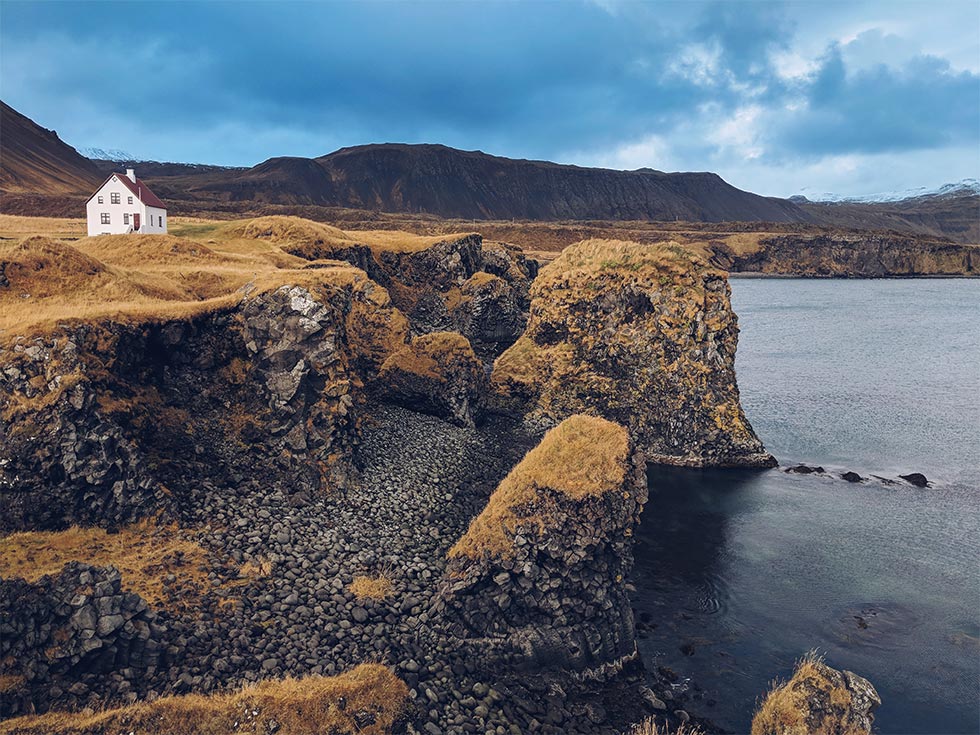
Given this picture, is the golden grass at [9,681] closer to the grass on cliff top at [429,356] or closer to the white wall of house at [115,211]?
the grass on cliff top at [429,356]

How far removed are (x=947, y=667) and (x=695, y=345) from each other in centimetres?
3043

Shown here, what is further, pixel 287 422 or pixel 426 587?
pixel 287 422

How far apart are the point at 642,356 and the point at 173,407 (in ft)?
122

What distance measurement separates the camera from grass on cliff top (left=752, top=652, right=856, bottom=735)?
22.1m

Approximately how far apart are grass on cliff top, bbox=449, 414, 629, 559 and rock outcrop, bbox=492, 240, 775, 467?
21.9 metres

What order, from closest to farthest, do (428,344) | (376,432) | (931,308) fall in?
1. (376,432)
2. (428,344)
3. (931,308)

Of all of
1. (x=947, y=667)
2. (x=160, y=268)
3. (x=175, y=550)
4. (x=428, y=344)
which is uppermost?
(x=160, y=268)

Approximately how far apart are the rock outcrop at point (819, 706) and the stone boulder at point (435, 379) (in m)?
31.2

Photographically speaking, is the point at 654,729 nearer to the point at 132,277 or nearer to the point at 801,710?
the point at 801,710

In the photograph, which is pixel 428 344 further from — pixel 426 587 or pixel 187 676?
pixel 187 676

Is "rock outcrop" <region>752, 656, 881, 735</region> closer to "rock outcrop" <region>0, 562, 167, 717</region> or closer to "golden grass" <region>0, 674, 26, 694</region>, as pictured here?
"rock outcrop" <region>0, 562, 167, 717</region>

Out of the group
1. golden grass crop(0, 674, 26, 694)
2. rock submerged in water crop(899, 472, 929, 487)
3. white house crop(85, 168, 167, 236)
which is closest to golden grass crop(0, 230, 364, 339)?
golden grass crop(0, 674, 26, 694)

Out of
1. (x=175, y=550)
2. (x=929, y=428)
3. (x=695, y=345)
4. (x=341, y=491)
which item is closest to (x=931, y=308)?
(x=929, y=428)

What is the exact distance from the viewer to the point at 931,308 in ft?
484
